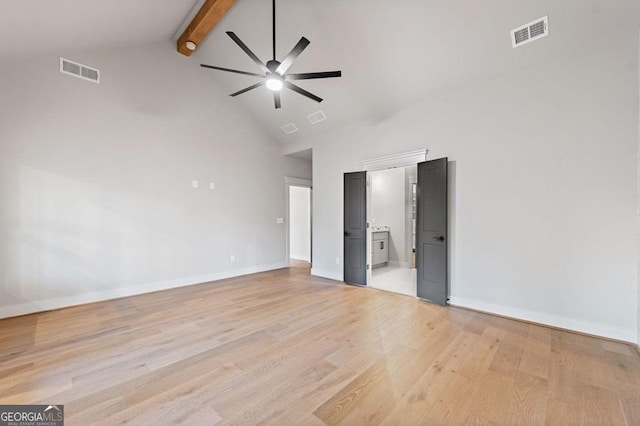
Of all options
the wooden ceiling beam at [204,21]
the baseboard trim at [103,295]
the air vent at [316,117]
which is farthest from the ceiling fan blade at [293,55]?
the baseboard trim at [103,295]

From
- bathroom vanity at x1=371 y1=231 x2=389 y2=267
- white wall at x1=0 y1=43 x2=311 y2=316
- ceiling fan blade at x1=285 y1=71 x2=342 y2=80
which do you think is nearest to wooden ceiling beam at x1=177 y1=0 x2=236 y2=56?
white wall at x1=0 y1=43 x2=311 y2=316

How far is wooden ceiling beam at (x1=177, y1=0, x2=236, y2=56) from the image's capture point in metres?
3.61

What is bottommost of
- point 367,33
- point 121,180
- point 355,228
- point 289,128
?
point 355,228

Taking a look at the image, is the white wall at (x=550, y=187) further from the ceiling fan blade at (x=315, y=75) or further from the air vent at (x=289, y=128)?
the air vent at (x=289, y=128)

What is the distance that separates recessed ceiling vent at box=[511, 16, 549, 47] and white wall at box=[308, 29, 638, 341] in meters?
0.42

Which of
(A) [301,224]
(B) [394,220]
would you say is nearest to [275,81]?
(B) [394,220]

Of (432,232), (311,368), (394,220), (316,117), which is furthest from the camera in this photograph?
(394,220)

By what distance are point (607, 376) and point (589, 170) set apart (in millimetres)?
2089

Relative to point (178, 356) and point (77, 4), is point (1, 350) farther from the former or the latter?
point (77, 4)

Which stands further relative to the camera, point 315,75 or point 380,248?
point 380,248

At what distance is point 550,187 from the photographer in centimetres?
→ 313

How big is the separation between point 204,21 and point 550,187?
529 centimetres

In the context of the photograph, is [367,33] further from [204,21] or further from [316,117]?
[204,21]

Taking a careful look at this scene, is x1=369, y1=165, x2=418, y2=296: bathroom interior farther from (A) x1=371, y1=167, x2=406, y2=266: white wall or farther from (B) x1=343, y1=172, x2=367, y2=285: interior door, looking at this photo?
(B) x1=343, y1=172, x2=367, y2=285: interior door
